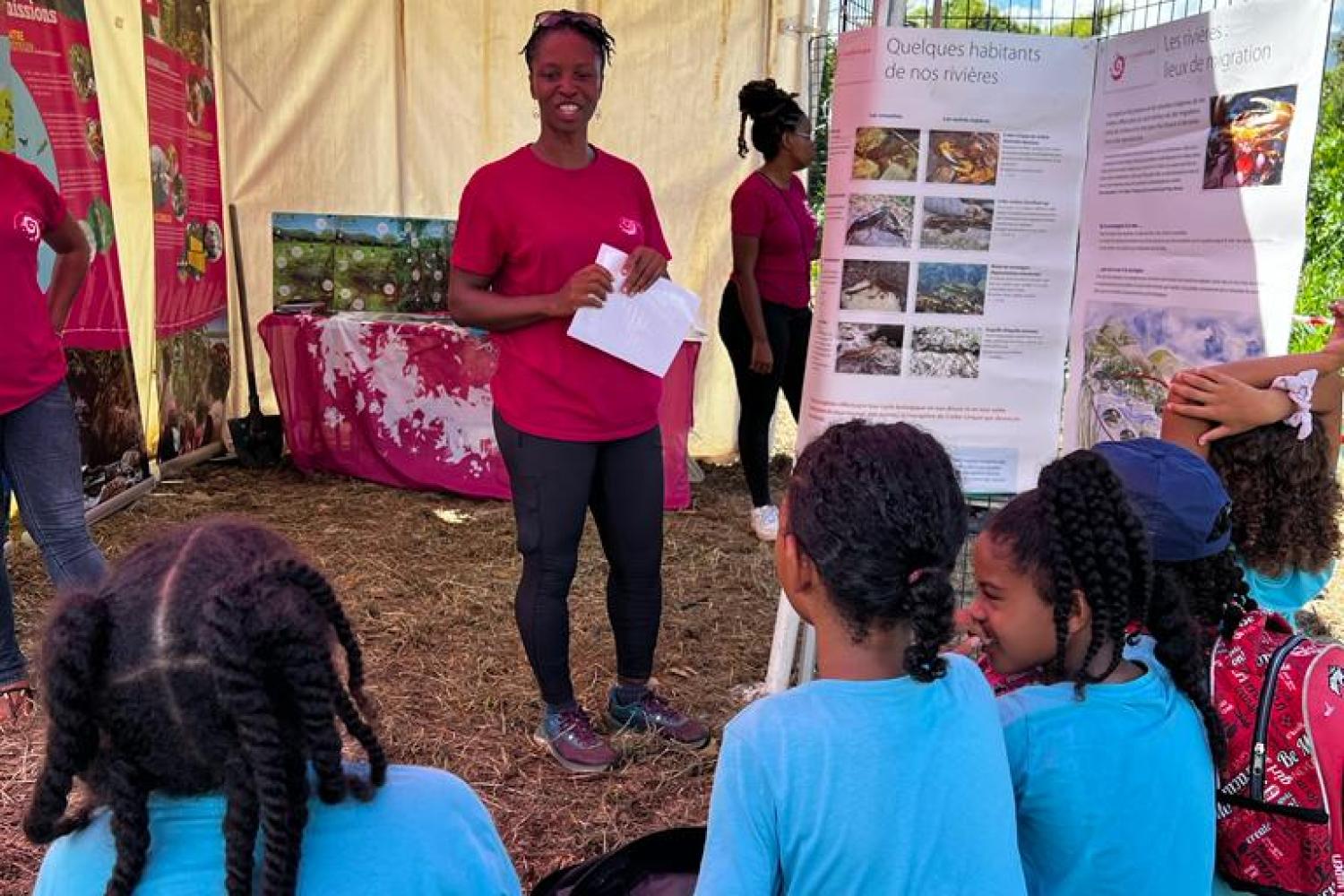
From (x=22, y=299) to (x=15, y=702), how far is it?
116 cm

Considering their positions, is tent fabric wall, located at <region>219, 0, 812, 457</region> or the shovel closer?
tent fabric wall, located at <region>219, 0, 812, 457</region>

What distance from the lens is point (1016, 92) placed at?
2.43m

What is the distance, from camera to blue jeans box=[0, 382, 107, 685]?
2863mm

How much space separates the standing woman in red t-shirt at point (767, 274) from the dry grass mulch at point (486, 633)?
21.9 inches

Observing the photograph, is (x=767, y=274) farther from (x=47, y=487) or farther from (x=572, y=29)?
(x=47, y=487)

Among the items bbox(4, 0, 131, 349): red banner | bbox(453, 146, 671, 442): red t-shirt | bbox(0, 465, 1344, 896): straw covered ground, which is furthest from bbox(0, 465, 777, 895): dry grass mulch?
bbox(4, 0, 131, 349): red banner

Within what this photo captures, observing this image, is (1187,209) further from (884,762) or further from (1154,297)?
(884,762)

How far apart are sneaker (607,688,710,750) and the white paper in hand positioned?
96 centimetres

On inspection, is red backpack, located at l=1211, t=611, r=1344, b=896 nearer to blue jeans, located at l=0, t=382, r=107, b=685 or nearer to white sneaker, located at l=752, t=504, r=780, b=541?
blue jeans, located at l=0, t=382, r=107, b=685

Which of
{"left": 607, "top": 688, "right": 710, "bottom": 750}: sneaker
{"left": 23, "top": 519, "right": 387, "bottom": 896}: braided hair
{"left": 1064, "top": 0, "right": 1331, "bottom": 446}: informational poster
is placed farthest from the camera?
{"left": 607, "top": 688, "right": 710, "bottom": 750}: sneaker

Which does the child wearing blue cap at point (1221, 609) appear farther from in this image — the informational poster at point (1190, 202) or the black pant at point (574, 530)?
the black pant at point (574, 530)

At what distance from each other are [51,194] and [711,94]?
3808 millimetres

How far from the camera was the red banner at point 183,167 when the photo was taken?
210 inches

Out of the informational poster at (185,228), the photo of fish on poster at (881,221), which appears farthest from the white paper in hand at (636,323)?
the informational poster at (185,228)
